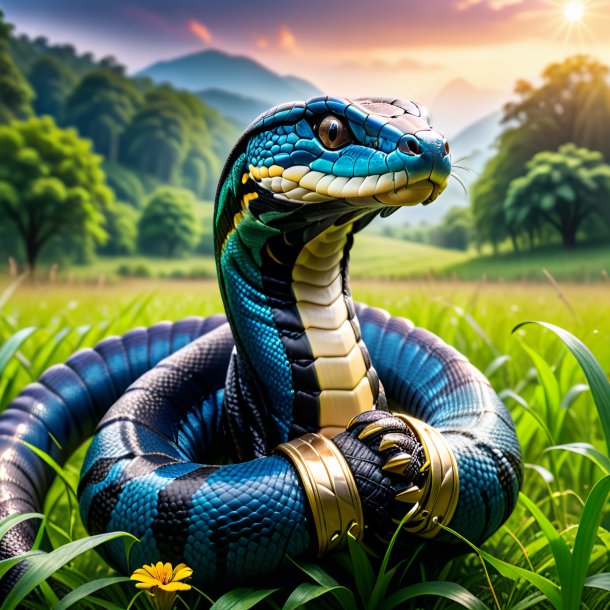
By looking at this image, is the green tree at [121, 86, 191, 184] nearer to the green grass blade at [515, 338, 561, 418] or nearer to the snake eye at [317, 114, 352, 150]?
the green grass blade at [515, 338, 561, 418]

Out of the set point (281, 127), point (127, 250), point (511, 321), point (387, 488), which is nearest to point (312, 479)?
point (387, 488)

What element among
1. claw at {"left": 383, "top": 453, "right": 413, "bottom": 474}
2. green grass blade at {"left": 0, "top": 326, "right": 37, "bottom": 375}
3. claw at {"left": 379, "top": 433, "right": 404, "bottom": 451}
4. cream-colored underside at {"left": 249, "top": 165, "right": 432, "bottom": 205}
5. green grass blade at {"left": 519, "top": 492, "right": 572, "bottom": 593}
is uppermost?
cream-colored underside at {"left": 249, "top": 165, "right": 432, "bottom": 205}

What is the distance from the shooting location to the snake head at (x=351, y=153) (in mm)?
1002

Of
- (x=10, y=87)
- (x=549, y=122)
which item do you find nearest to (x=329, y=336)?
(x=549, y=122)

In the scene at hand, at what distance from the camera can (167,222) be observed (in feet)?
36.8

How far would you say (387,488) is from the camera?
3.57ft

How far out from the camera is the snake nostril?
994mm

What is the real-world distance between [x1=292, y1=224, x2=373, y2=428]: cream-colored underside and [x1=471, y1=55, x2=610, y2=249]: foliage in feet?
28.6

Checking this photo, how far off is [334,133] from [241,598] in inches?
29.5

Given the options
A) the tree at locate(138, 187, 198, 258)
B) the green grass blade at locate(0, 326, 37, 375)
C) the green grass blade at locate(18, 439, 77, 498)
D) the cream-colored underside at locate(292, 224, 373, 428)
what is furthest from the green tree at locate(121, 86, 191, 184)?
the cream-colored underside at locate(292, 224, 373, 428)

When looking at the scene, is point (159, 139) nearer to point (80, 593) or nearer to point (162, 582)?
point (80, 593)

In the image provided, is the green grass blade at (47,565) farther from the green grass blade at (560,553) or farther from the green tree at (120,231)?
the green tree at (120,231)

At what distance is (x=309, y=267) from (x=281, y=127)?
0.26m

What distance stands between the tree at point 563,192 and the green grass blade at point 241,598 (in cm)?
857
